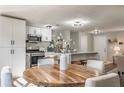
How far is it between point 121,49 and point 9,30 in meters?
6.75

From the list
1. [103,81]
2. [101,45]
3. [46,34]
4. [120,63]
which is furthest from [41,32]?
[103,81]

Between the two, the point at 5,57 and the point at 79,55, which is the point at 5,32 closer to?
the point at 5,57

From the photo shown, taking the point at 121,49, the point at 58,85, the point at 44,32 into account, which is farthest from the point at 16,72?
the point at 121,49

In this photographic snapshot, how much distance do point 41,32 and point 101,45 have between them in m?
4.52

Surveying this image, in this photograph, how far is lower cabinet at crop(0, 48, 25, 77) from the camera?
4.32 metres

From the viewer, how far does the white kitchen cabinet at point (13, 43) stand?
432 centimetres

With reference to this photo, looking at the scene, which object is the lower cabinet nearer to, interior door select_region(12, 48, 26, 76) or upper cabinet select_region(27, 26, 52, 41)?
interior door select_region(12, 48, 26, 76)

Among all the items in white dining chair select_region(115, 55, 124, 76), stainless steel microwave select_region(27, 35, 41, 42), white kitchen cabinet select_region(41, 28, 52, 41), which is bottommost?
white dining chair select_region(115, 55, 124, 76)

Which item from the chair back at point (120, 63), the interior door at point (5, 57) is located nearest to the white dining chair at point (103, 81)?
the interior door at point (5, 57)

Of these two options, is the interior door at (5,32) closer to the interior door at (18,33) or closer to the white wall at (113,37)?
the interior door at (18,33)

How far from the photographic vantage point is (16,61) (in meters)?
4.66

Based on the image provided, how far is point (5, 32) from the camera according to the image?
14.3 feet

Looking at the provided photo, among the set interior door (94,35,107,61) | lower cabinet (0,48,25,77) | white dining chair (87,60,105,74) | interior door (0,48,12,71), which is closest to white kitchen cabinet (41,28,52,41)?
lower cabinet (0,48,25,77)
